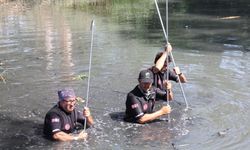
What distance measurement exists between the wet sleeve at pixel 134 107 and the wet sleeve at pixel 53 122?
137 cm

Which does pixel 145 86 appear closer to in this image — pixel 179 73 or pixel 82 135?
pixel 82 135

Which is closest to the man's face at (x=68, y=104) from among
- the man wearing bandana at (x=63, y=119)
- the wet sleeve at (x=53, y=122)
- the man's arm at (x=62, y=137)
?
the man wearing bandana at (x=63, y=119)

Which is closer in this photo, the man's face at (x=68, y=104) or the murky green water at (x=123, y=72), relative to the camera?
the man's face at (x=68, y=104)

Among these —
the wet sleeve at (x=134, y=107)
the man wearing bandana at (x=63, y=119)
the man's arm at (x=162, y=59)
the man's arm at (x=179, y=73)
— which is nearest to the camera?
the man wearing bandana at (x=63, y=119)

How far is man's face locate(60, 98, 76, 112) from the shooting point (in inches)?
303

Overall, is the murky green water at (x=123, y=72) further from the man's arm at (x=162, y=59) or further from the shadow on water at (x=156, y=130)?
the man's arm at (x=162, y=59)

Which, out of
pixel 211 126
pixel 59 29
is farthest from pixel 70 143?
pixel 59 29

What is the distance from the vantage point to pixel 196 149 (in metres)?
7.67

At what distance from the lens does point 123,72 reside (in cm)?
1345

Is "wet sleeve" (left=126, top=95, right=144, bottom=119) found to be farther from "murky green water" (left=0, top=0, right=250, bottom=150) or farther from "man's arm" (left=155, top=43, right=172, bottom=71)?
"man's arm" (left=155, top=43, right=172, bottom=71)

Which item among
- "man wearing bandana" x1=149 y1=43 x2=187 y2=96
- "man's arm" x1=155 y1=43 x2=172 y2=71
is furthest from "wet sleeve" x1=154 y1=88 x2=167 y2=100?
"man's arm" x1=155 y1=43 x2=172 y2=71

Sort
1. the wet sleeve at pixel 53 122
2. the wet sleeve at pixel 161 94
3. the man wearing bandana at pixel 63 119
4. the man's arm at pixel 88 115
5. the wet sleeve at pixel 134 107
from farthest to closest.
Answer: the wet sleeve at pixel 161 94, the wet sleeve at pixel 134 107, the man's arm at pixel 88 115, the wet sleeve at pixel 53 122, the man wearing bandana at pixel 63 119

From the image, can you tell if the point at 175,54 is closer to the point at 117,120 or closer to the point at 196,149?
the point at 117,120

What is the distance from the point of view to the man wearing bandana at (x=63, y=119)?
767cm
